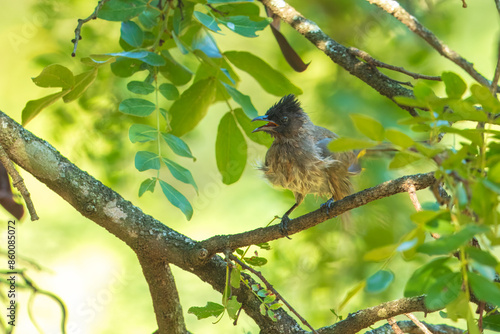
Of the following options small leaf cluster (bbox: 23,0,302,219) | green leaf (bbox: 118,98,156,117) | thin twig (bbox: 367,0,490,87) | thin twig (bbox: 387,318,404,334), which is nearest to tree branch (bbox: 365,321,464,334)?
thin twig (bbox: 387,318,404,334)

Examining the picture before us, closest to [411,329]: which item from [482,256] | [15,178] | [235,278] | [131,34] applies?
[235,278]

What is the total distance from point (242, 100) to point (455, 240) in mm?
1584

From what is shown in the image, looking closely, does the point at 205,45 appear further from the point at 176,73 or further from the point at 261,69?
the point at 176,73

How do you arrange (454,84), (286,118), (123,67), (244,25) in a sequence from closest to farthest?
(454,84) → (244,25) → (123,67) → (286,118)

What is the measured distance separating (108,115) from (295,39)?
1635mm

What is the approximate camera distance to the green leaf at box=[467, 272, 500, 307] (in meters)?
1.04

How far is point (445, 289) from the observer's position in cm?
113

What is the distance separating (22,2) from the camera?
4.82 metres

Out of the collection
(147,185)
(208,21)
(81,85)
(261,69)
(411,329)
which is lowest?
(411,329)

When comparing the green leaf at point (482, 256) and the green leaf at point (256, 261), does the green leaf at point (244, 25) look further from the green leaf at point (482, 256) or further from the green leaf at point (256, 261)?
the green leaf at point (482, 256)

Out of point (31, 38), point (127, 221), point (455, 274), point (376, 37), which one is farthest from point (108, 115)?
point (455, 274)

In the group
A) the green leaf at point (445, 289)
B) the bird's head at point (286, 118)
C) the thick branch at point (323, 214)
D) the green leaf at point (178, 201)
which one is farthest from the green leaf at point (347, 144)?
the bird's head at point (286, 118)

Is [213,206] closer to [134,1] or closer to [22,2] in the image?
[22,2]

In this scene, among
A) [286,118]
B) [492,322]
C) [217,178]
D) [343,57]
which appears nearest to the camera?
[492,322]
